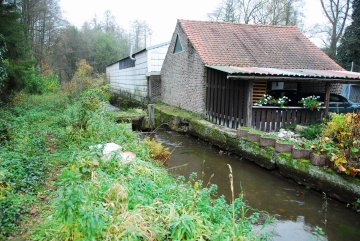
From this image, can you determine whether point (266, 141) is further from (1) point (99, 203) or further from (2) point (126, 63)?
(2) point (126, 63)

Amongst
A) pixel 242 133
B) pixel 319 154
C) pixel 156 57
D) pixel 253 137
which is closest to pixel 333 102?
pixel 242 133

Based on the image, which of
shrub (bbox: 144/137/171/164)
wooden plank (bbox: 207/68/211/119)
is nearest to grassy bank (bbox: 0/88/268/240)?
shrub (bbox: 144/137/171/164)

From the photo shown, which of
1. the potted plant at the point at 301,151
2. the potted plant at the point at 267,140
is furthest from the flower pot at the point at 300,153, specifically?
the potted plant at the point at 267,140

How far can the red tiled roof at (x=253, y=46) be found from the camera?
13.7 meters

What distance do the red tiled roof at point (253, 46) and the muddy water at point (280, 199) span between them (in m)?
5.59

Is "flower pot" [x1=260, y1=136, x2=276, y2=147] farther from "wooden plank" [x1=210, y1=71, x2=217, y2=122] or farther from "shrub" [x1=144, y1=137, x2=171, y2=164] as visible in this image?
"wooden plank" [x1=210, y1=71, x2=217, y2=122]

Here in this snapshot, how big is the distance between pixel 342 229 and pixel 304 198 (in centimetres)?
133

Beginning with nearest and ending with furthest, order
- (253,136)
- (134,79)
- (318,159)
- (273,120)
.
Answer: (318,159) → (253,136) → (273,120) → (134,79)

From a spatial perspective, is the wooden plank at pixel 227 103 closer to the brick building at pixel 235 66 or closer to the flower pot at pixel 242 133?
the brick building at pixel 235 66

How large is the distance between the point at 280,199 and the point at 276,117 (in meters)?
5.01

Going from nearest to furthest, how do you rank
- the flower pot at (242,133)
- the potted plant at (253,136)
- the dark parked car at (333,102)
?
the potted plant at (253,136) → the flower pot at (242,133) → the dark parked car at (333,102)

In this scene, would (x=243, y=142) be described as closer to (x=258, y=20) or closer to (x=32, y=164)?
(x=32, y=164)

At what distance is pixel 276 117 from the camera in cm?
1095

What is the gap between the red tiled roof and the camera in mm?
13719
